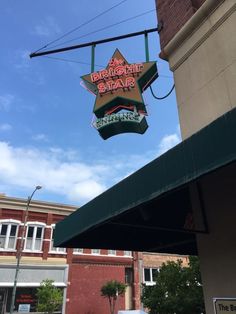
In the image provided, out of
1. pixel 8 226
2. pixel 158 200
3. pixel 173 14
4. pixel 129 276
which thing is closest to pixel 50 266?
pixel 8 226

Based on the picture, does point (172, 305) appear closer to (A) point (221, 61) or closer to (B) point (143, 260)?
(A) point (221, 61)

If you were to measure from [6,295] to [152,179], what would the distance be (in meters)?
28.6

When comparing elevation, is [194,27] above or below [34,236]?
below

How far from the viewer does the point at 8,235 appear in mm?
30797

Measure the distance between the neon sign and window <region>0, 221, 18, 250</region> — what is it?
2467 centimetres

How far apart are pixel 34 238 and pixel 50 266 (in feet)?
9.70

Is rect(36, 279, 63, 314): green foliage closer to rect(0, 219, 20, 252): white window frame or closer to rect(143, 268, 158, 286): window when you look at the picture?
rect(0, 219, 20, 252): white window frame

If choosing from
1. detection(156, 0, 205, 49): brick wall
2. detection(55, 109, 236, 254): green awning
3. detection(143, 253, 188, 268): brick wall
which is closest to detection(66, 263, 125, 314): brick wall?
detection(143, 253, 188, 268): brick wall

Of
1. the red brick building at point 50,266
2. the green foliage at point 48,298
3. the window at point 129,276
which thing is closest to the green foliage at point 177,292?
the green foliage at point 48,298

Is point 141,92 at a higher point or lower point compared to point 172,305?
higher

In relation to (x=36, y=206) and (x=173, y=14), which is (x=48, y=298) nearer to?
(x=36, y=206)

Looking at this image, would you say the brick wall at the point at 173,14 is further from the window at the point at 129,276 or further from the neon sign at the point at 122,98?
the window at the point at 129,276

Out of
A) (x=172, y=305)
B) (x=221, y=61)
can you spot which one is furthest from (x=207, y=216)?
(x=172, y=305)

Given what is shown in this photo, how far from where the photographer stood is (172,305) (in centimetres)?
1395
